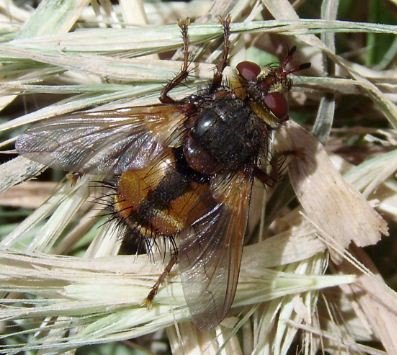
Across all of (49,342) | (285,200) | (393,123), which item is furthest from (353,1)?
(49,342)

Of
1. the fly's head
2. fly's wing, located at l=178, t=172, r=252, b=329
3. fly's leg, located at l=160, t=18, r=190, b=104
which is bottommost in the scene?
fly's wing, located at l=178, t=172, r=252, b=329

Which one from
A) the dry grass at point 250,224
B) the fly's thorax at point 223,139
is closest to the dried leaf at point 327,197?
the dry grass at point 250,224

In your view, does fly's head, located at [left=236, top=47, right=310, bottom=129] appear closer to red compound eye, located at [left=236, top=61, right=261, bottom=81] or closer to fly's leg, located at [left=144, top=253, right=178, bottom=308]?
red compound eye, located at [left=236, top=61, right=261, bottom=81]

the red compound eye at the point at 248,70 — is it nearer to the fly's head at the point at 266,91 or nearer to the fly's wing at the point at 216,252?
the fly's head at the point at 266,91

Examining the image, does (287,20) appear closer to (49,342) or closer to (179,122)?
(179,122)

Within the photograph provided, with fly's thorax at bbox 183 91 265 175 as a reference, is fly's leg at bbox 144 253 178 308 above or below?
below

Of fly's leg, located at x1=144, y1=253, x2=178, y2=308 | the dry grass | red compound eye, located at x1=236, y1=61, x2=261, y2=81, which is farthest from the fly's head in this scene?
fly's leg, located at x1=144, y1=253, x2=178, y2=308
